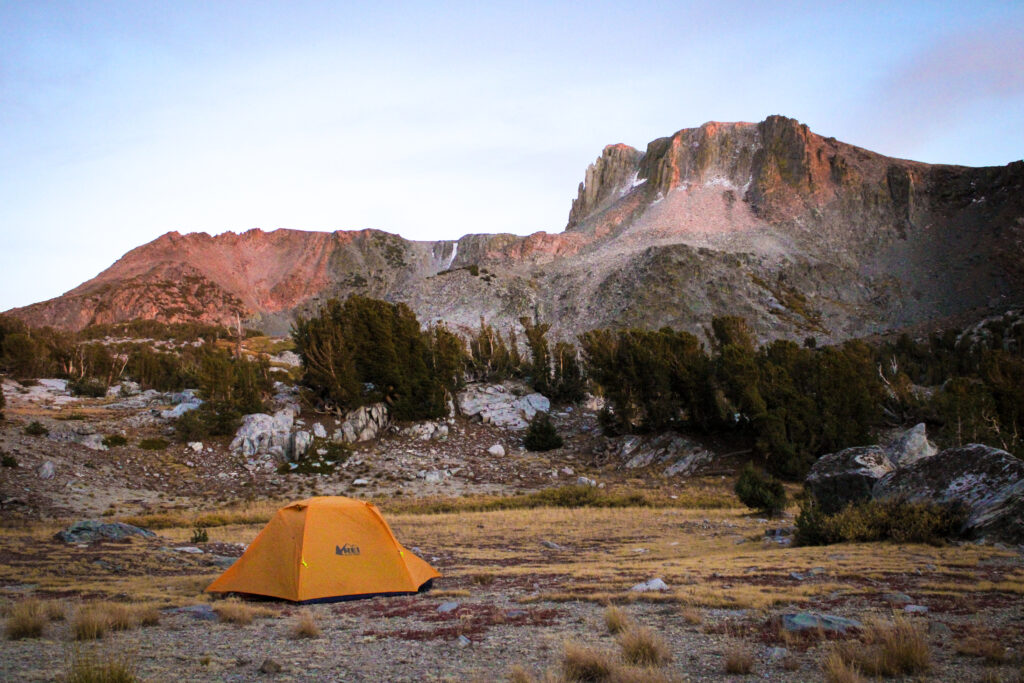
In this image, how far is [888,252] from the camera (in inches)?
3588

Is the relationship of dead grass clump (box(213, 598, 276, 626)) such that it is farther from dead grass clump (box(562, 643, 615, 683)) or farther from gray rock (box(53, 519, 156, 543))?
gray rock (box(53, 519, 156, 543))

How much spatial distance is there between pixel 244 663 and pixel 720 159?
403 ft

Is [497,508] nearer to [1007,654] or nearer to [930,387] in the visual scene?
[1007,654]

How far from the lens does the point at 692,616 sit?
7.34 meters

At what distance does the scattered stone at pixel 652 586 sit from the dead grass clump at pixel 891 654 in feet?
12.4

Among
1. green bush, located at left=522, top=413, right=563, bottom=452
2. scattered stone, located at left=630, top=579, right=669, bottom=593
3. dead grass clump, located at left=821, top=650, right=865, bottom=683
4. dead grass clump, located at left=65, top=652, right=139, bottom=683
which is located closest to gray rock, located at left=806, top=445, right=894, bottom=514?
scattered stone, located at left=630, top=579, right=669, bottom=593

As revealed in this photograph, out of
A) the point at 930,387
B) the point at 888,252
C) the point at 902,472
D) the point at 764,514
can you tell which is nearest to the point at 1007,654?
the point at 902,472

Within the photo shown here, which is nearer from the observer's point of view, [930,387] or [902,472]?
[902,472]

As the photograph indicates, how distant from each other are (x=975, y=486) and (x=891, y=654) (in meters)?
9.25

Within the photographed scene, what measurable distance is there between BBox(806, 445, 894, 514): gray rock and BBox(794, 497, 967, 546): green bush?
A: 107 centimetres

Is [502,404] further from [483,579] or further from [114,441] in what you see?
[483,579]

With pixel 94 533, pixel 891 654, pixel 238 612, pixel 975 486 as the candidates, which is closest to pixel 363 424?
pixel 94 533

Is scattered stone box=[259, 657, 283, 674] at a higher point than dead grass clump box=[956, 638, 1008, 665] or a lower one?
lower

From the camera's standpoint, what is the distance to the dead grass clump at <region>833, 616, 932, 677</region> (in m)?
5.09
